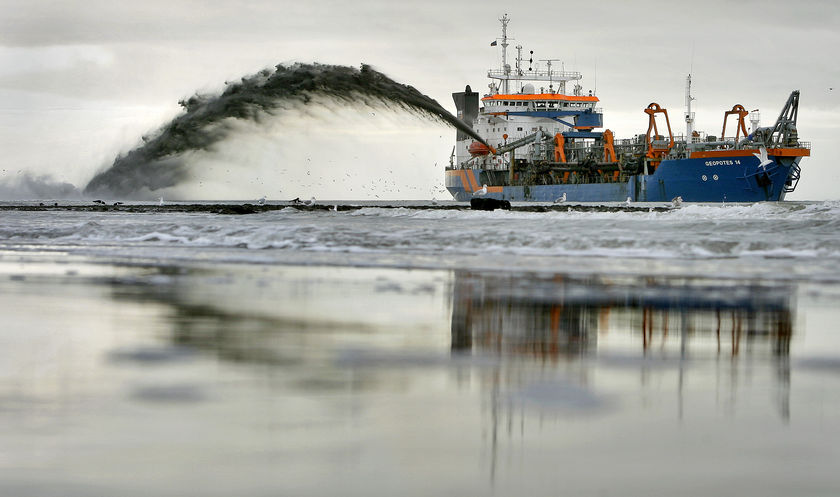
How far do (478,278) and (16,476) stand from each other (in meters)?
7.84

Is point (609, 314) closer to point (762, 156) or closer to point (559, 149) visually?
point (762, 156)

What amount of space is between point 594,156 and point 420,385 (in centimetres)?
6998

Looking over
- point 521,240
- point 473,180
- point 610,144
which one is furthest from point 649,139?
point 521,240

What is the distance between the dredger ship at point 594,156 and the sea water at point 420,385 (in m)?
44.9

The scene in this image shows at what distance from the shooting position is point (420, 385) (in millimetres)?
4426

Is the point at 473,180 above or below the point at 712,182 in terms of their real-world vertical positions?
above

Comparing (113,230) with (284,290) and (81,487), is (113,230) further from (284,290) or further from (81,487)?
(81,487)

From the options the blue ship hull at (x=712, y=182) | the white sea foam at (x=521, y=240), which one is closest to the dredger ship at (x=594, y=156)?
the blue ship hull at (x=712, y=182)

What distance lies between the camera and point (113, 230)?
2266 centimetres

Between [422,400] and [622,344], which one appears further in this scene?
[622,344]

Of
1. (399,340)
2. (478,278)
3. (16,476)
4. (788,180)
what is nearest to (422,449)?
(16,476)

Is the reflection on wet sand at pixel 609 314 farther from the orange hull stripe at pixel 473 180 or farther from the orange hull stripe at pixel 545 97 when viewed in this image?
the orange hull stripe at pixel 473 180

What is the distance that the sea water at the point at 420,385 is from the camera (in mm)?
3113

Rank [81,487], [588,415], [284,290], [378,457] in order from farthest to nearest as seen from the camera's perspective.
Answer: [284,290] < [588,415] < [378,457] < [81,487]
